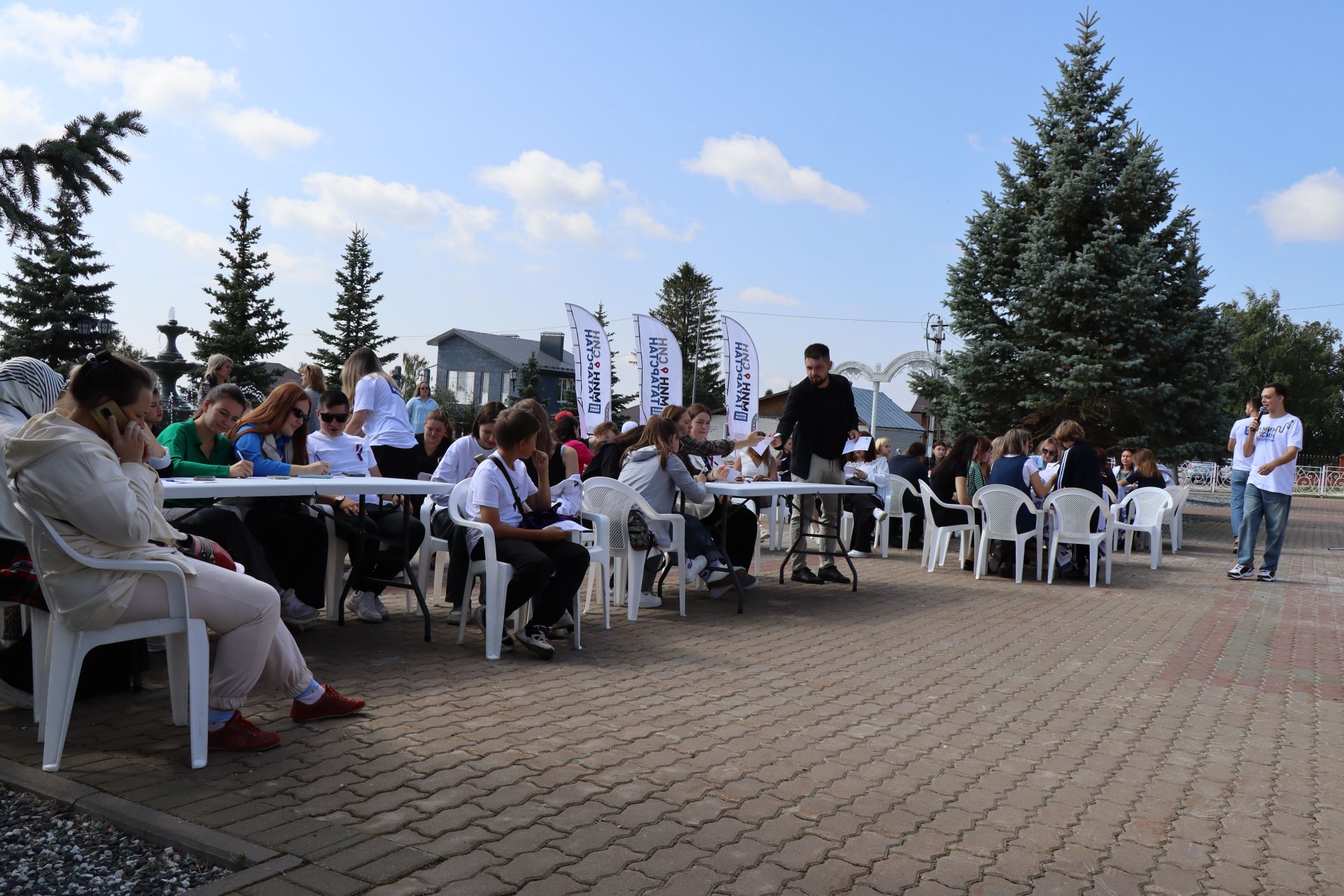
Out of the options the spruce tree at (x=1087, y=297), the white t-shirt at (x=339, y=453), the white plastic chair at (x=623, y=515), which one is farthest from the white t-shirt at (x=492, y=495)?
the spruce tree at (x=1087, y=297)

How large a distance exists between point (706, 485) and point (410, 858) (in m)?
4.84

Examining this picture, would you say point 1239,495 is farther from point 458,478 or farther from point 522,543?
point 522,543

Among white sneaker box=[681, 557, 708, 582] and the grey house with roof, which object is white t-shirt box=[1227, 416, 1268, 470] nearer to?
white sneaker box=[681, 557, 708, 582]

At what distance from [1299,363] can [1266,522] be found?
81.2 m

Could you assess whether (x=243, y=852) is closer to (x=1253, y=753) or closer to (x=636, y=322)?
(x=1253, y=753)

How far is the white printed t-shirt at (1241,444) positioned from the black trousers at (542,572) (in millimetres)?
8399

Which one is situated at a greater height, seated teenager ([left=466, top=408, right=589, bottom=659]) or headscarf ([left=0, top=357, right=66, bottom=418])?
headscarf ([left=0, top=357, right=66, bottom=418])

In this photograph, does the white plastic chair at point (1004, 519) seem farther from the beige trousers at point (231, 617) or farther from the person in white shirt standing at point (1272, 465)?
the beige trousers at point (231, 617)

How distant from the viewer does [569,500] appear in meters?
6.20

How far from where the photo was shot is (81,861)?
2750 mm

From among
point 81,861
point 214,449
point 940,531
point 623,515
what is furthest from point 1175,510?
point 81,861

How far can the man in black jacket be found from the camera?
9320 mm

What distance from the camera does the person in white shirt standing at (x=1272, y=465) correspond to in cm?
1037

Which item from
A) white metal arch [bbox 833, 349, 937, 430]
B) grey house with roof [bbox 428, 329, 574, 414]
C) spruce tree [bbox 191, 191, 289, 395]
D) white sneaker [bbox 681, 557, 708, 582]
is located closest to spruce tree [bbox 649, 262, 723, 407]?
grey house with roof [bbox 428, 329, 574, 414]
